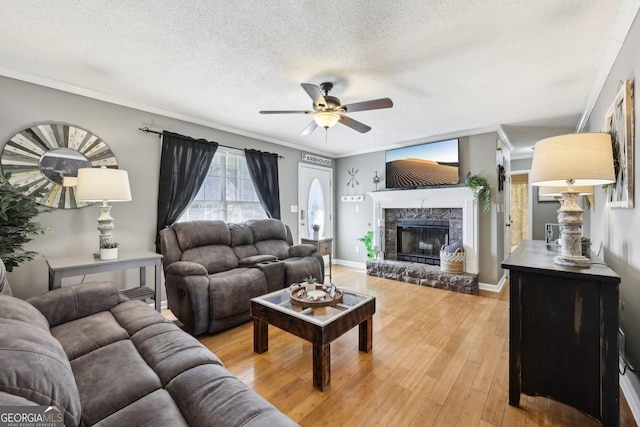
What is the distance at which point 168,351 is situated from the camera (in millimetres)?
1427

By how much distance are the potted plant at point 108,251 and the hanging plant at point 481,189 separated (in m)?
4.55

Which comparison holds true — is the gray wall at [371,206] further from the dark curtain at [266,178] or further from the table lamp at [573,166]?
the table lamp at [573,166]

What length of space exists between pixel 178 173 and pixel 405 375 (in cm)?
334

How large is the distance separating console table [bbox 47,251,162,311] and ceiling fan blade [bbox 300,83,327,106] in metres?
2.18

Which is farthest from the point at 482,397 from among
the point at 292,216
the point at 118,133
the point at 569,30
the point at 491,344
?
the point at 118,133

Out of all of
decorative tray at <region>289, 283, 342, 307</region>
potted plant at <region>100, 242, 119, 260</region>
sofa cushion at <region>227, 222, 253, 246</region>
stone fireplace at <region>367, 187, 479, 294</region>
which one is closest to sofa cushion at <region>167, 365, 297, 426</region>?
decorative tray at <region>289, 283, 342, 307</region>

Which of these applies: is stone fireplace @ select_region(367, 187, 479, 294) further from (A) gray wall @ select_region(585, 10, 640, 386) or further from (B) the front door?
(A) gray wall @ select_region(585, 10, 640, 386)

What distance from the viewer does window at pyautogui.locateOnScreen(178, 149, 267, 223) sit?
387cm

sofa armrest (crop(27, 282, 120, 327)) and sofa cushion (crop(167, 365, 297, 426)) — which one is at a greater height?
sofa armrest (crop(27, 282, 120, 327))

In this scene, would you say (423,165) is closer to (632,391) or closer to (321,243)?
(321,243)

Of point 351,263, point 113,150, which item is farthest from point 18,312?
point 351,263

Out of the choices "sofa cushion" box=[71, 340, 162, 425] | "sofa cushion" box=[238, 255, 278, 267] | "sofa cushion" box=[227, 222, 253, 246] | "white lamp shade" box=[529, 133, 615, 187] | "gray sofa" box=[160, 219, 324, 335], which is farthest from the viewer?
"sofa cushion" box=[227, 222, 253, 246]

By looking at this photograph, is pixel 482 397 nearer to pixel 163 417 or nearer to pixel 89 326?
pixel 163 417

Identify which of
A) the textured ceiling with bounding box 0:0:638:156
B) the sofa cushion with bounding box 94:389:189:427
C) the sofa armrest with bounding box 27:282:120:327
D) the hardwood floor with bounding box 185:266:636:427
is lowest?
the hardwood floor with bounding box 185:266:636:427
